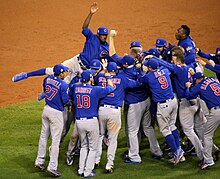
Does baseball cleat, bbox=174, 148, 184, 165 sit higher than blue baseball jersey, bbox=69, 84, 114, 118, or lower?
lower

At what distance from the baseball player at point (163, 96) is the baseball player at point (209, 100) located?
402 mm

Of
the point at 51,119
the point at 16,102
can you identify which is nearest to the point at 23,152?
the point at 51,119

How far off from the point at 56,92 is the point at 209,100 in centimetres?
274

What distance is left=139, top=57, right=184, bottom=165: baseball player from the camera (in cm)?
1116

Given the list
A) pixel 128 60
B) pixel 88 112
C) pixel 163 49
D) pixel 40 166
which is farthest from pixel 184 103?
pixel 40 166

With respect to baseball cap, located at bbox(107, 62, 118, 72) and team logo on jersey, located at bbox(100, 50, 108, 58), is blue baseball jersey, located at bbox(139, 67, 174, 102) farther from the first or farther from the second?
team logo on jersey, located at bbox(100, 50, 108, 58)

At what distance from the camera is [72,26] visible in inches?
872

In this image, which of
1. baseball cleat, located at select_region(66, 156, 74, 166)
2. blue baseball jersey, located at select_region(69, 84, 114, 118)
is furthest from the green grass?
blue baseball jersey, located at select_region(69, 84, 114, 118)

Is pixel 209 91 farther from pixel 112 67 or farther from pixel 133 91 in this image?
pixel 112 67

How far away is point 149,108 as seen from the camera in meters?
11.8

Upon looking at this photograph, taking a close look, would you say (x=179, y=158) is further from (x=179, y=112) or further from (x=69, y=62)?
(x=69, y=62)

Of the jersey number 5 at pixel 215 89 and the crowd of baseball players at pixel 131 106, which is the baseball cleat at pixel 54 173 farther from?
the jersey number 5 at pixel 215 89

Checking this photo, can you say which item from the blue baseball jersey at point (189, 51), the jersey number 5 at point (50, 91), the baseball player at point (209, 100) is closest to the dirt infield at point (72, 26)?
the blue baseball jersey at point (189, 51)

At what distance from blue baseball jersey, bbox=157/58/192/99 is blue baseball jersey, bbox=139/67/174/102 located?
22 cm
